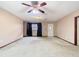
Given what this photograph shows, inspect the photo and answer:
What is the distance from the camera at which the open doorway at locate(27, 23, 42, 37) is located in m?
13.8

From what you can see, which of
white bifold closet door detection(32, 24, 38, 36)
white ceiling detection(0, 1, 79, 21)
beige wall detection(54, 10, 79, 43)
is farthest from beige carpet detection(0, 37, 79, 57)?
white bifold closet door detection(32, 24, 38, 36)

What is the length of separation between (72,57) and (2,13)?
4452 mm

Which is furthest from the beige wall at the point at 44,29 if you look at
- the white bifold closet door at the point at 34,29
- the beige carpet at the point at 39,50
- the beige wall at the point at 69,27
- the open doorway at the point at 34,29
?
the beige carpet at the point at 39,50

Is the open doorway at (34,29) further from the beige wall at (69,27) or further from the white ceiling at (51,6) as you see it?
the white ceiling at (51,6)

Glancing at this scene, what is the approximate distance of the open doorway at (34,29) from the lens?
544 inches

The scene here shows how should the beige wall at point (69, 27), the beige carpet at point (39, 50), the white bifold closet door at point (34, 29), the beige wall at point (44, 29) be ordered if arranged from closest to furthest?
the beige carpet at point (39, 50)
the beige wall at point (69, 27)
the beige wall at point (44, 29)
the white bifold closet door at point (34, 29)

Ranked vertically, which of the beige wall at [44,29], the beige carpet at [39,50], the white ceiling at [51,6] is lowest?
the beige carpet at [39,50]

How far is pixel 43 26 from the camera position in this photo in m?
13.8

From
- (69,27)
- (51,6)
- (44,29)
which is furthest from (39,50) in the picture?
(44,29)

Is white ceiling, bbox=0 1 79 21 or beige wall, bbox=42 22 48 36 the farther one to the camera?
beige wall, bbox=42 22 48 36

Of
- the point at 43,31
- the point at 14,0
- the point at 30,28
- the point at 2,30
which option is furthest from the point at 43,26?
the point at 14,0

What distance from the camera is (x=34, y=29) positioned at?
13.9 meters

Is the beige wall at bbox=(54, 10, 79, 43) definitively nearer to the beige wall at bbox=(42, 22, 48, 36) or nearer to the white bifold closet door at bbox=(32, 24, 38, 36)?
the beige wall at bbox=(42, 22, 48, 36)

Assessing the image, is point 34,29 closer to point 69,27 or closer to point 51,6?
point 69,27
